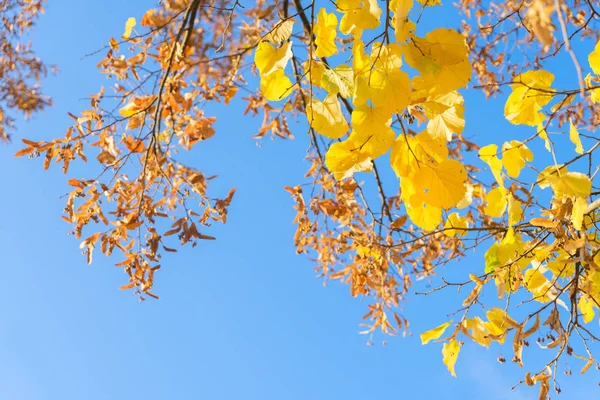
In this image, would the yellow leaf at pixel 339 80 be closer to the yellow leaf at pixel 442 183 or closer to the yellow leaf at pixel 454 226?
the yellow leaf at pixel 442 183

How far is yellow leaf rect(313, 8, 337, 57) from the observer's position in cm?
67

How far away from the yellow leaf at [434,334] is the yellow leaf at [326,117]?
0.40m

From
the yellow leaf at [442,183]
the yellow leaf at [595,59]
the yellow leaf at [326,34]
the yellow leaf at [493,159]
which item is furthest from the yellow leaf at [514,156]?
the yellow leaf at [326,34]

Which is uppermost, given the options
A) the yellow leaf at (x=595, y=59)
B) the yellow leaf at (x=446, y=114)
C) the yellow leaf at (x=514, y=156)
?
the yellow leaf at (x=595, y=59)

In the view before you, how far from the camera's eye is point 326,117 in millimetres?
674

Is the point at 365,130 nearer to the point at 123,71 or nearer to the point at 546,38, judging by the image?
the point at 546,38

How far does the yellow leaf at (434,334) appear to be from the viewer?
2.88 ft

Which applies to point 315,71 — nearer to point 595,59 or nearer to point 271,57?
point 271,57

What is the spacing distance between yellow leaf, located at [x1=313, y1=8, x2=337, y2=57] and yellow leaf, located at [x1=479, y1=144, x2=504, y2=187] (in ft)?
1.06

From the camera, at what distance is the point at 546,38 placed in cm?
35

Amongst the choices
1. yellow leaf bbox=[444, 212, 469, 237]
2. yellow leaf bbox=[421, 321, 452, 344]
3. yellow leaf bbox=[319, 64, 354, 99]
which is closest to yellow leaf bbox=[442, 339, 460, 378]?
yellow leaf bbox=[421, 321, 452, 344]

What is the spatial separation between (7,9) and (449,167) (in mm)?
4355

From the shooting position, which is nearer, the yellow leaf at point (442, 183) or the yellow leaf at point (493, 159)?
the yellow leaf at point (442, 183)

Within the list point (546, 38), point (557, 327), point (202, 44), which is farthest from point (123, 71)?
point (546, 38)
